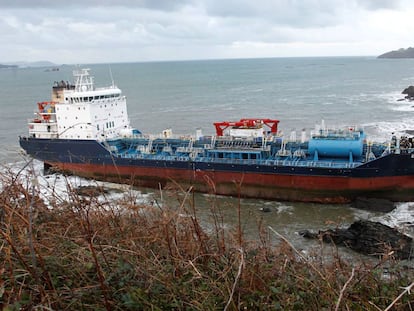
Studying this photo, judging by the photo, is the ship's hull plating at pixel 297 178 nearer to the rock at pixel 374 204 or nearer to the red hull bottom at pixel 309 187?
the red hull bottom at pixel 309 187

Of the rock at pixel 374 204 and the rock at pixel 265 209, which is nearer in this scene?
the rock at pixel 374 204

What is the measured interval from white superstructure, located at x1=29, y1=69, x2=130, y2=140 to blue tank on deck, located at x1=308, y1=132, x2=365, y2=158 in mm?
11205

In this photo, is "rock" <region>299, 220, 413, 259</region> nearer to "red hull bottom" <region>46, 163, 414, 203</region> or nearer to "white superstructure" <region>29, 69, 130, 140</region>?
"red hull bottom" <region>46, 163, 414, 203</region>

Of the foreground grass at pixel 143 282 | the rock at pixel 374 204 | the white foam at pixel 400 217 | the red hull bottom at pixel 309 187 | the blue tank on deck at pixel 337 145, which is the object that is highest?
the foreground grass at pixel 143 282

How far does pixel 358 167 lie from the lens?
14.8 meters

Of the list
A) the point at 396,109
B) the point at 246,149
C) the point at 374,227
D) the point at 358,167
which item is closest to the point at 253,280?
the point at 374,227

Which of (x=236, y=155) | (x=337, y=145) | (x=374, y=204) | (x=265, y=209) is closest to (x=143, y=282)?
(x=265, y=209)

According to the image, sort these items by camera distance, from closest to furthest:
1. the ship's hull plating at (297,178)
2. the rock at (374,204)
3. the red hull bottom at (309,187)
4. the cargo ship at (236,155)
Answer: the rock at (374,204), the ship's hull plating at (297,178), the red hull bottom at (309,187), the cargo ship at (236,155)

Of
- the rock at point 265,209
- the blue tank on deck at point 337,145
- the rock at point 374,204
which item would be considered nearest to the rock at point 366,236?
the rock at point 265,209

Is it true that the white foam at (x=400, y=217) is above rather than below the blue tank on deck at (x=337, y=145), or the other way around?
below

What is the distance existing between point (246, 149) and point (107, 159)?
7.31 m

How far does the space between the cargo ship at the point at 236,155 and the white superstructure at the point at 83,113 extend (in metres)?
0.06

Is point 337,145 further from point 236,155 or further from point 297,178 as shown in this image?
point 236,155

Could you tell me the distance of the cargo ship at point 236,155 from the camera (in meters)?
15.0
